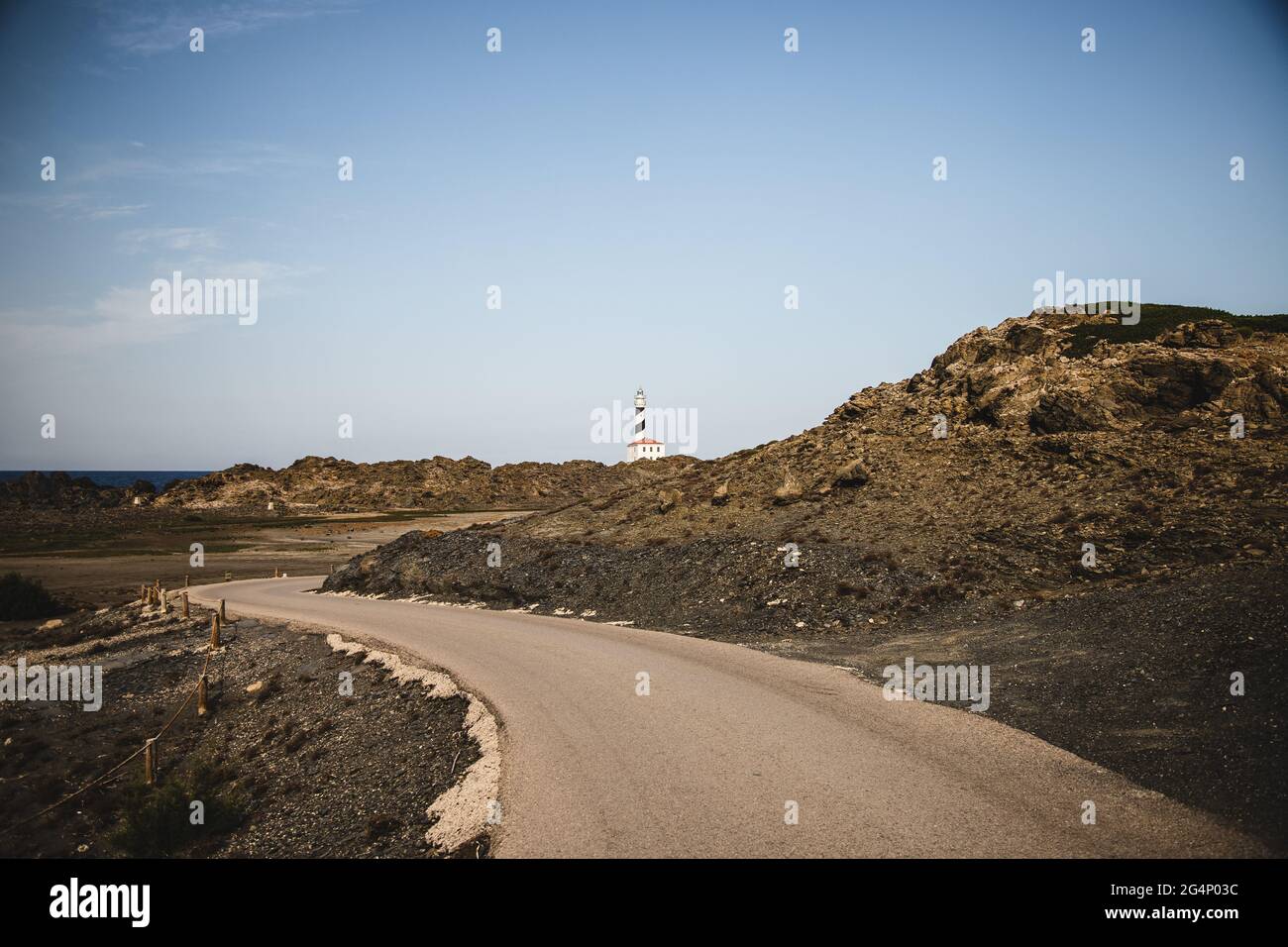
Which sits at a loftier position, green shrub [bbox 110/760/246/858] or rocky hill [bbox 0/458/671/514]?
rocky hill [bbox 0/458/671/514]

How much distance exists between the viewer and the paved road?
853 cm

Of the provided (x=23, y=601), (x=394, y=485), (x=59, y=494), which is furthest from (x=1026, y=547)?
(x=59, y=494)

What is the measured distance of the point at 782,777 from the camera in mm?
10531

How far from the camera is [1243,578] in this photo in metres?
16.9

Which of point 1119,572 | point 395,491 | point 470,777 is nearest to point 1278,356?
point 1119,572

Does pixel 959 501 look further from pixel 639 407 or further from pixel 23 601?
pixel 639 407

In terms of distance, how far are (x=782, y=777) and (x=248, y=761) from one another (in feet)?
50.2

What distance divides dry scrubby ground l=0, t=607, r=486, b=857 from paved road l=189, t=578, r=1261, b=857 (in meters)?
1.51

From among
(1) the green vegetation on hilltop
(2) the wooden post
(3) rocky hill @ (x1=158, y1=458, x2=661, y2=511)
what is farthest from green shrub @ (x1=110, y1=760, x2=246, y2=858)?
(3) rocky hill @ (x1=158, y1=458, x2=661, y2=511)

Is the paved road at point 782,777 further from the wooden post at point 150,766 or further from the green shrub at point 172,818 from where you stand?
the wooden post at point 150,766

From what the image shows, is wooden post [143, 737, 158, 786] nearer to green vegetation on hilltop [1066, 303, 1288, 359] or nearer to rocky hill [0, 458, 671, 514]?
green vegetation on hilltop [1066, 303, 1288, 359]
